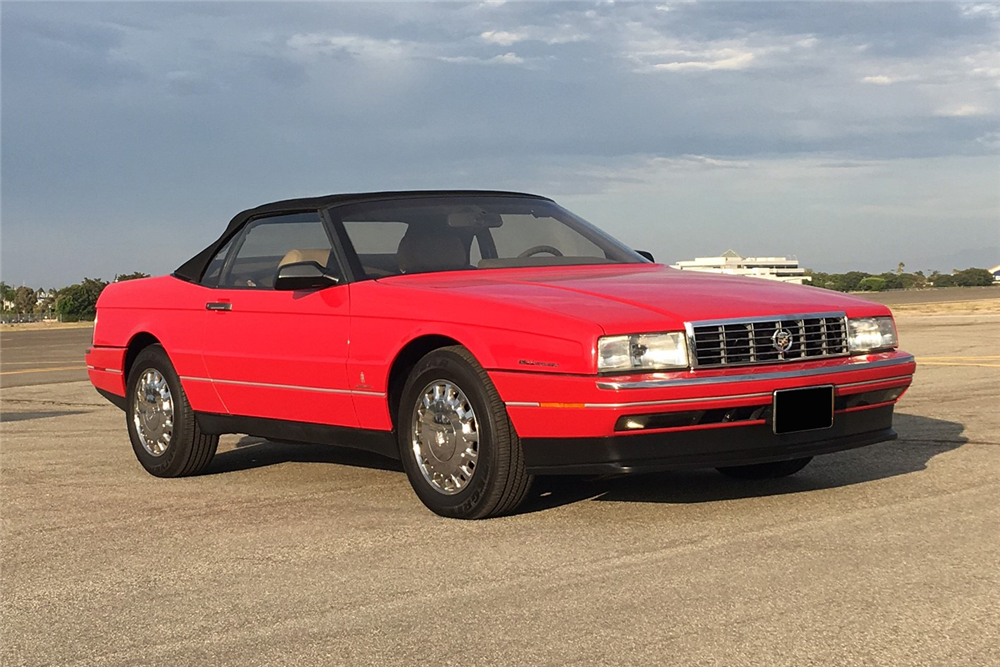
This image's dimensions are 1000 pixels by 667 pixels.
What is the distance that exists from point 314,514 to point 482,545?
1211mm

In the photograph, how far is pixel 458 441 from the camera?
576 cm

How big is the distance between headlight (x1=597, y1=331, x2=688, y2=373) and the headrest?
1.58 meters

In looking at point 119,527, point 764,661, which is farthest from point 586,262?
point 764,661

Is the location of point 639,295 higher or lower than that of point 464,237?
lower

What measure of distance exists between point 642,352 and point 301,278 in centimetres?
200

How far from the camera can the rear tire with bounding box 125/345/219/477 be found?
7570 millimetres

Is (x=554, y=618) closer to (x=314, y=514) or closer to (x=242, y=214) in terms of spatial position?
(x=314, y=514)

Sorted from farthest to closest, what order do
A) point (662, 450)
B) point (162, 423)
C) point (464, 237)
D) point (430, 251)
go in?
point (162, 423) → point (464, 237) → point (430, 251) → point (662, 450)

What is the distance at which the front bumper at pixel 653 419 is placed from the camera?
5266 millimetres

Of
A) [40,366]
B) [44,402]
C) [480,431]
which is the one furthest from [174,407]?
[40,366]

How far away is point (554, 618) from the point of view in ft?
13.0

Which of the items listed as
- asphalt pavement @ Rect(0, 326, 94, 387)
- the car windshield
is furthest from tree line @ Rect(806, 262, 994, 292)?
the car windshield

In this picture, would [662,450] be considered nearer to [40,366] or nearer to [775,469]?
[775,469]

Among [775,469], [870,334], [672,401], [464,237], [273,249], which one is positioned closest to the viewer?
[672,401]
